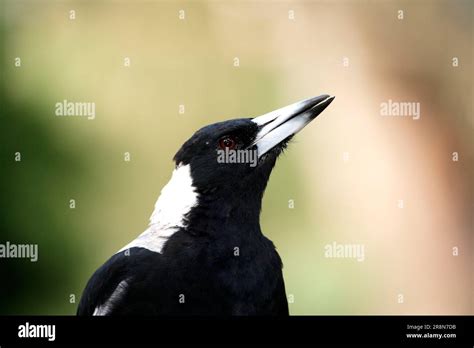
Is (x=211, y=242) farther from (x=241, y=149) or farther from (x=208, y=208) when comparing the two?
(x=241, y=149)

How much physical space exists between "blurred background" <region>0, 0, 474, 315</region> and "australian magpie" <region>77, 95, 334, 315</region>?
0.98 meters

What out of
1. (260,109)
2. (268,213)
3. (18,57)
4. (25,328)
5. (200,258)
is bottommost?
(25,328)

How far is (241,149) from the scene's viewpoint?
3.80 m

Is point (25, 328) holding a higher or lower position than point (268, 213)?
lower

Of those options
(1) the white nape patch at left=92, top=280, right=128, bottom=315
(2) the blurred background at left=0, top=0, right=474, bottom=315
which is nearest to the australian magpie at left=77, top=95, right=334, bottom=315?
(1) the white nape patch at left=92, top=280, right=128, bottom=315

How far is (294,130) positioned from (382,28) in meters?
1.58

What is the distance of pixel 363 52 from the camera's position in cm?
530

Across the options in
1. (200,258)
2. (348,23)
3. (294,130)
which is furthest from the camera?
(348,23)

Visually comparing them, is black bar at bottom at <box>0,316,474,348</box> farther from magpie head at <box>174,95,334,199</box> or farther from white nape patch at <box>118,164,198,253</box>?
magpie head at <box>174,95,334,199</box>

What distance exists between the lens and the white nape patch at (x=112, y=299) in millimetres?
3604

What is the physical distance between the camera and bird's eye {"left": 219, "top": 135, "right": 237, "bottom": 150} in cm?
376

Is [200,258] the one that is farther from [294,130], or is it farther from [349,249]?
[349,249]

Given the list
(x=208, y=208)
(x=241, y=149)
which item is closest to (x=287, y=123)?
(x=241, y=149)

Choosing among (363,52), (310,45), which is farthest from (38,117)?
(363,52)
